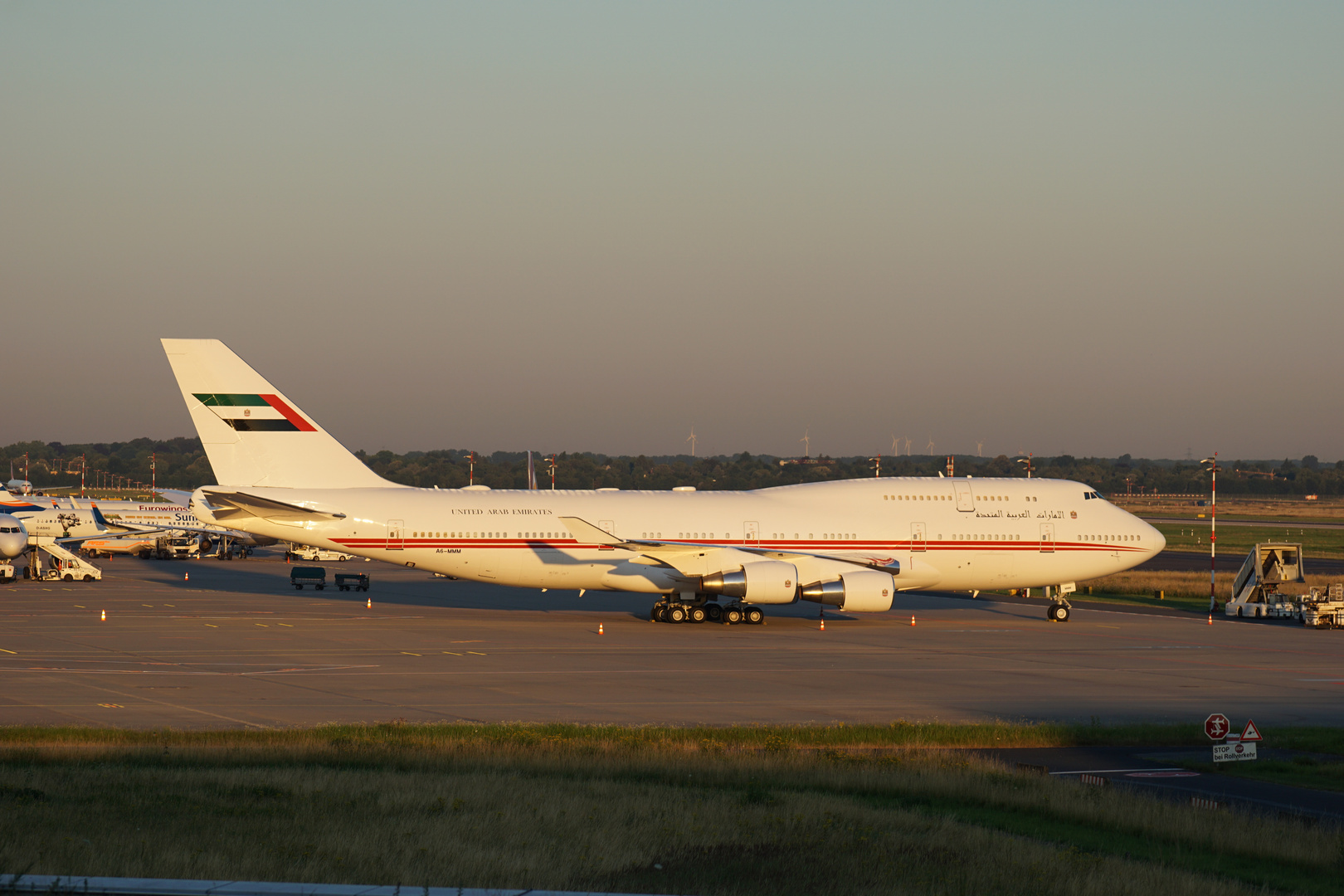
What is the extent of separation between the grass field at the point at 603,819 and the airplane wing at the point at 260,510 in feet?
71.9

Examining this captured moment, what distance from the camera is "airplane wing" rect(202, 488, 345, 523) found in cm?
4272

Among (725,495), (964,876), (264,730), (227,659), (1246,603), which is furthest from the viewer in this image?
(1246,603)

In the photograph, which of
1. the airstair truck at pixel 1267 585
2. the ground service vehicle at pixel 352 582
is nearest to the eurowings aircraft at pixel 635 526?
the airstair truck at pixel 1267 585

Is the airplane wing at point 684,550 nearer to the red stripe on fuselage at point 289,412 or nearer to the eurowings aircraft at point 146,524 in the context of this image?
the red stripe on fuselage at point 289,412

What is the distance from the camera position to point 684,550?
44.6 metres

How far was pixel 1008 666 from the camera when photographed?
34.8 m

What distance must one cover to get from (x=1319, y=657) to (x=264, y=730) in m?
31.1

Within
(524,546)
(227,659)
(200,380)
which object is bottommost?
→ (227,659)

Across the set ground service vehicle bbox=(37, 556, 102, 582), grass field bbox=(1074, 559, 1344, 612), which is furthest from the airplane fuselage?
ground service vehicle bbox=(37, 556, 102, 582)

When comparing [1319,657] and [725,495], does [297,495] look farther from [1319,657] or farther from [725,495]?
[1319,657]

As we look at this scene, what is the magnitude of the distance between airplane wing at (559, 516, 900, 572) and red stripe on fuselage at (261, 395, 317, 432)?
33.0ft

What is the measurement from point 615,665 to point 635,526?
12.0 m

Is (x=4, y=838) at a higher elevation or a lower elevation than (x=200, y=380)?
lower

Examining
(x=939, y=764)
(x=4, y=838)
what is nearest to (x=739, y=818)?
(x=939, y=764)
